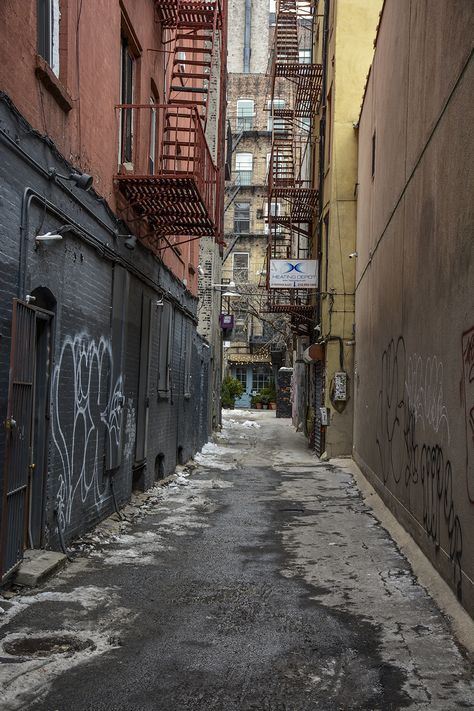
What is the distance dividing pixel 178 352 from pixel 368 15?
34.6 ft

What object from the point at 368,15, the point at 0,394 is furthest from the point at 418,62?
the point at 368,15

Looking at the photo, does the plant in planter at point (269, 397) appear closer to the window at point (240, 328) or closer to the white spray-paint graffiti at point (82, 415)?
the window at point (240, 328)

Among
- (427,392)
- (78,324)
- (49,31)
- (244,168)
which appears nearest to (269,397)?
(244,168)

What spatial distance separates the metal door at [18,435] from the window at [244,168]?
4492 centimetres

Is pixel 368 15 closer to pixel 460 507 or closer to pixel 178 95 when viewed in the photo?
pixel 178 95

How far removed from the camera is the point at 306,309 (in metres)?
23.5

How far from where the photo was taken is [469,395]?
5.71 meters

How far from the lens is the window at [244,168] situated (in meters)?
49.9

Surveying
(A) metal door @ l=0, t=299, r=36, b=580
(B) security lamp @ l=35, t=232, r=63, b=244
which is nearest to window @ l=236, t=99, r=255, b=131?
(B) security lamp @ l=35, t=232, r=63, b=244

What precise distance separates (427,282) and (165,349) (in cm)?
700

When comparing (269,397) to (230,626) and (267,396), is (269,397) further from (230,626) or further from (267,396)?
(230,626)

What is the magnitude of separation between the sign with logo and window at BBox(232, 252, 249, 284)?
1087 inches

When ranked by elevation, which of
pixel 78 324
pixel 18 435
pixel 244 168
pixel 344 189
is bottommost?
pixel 18 435

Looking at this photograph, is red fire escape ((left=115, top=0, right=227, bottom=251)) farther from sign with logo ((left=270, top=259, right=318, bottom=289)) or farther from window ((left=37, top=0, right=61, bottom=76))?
sign with logo ((left=270, top=259, right=318, bottom=289))
